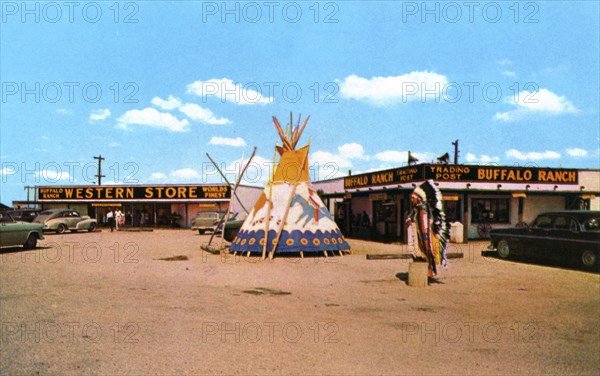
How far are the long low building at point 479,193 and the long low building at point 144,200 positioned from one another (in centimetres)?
1750

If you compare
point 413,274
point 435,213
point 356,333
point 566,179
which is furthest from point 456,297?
point 566,179

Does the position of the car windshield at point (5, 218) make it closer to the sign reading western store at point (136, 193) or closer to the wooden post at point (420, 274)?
the wooden post at point (420, 274)

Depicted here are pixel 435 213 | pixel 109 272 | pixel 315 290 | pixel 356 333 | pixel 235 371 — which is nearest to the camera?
pixel 235 371

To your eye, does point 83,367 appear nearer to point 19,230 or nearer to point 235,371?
point 235,371

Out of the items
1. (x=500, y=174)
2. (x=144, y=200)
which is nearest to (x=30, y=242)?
(x=500, y=174)

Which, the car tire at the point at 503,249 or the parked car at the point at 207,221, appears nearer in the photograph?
the car tire at the point at 503,249

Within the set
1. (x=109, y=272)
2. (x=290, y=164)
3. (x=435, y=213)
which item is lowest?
(x=109, y=272)

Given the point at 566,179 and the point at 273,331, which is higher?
the point at 566,179

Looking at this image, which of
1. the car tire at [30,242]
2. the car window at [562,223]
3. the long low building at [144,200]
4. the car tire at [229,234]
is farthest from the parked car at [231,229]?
the long low building at [144,200]

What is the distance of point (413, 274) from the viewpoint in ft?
32.8

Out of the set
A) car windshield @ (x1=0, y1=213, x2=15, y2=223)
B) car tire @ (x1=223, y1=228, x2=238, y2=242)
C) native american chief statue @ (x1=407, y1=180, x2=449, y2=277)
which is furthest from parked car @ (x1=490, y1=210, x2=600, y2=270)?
car windshield @ (x1=0, y1=213, x2=15, y2=223)

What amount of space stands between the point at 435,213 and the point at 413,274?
5.02ft

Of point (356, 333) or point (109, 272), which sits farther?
point (109, 272)

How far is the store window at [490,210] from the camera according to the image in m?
23.4
